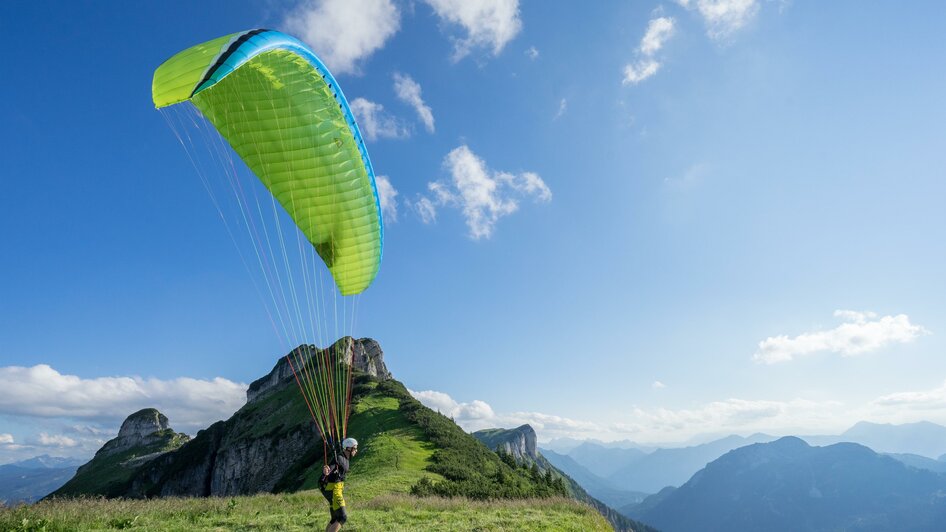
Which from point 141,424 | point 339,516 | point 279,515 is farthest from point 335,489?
point 141,424

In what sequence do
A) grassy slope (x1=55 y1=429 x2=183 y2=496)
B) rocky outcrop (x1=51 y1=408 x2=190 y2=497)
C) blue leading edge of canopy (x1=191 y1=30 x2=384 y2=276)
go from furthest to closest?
rocky outcrop (x1=51 y1=408 x2=190 y2=497)
grassy slope (x1=55 y1=429 x2=183 y2=496)
blue leading edge of canopy (x1=191 y1=30 x2=384 y2=276)

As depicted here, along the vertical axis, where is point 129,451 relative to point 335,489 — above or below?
above

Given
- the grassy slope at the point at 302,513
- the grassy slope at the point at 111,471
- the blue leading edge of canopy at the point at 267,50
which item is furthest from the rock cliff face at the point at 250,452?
the blue leading edge of canopy at the point at 267,50

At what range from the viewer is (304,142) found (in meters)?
12.1

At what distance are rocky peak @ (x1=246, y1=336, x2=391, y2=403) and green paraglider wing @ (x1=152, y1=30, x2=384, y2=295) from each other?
59.5 m

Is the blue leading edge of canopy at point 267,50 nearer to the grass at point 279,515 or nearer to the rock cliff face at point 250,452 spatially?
the grass at point 279,515

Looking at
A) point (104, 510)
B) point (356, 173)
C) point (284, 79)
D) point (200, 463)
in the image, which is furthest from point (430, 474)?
point (200, 463)

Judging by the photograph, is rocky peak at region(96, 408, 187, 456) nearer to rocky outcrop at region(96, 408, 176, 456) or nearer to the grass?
rocky outcrop at region(96, 408, 176, 456)

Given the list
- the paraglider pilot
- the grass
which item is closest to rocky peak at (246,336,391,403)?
the grass

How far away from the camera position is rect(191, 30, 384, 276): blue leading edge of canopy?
852cm

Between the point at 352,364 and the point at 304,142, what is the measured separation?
6605 centimetres

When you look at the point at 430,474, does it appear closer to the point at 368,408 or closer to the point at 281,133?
the point at 281,133

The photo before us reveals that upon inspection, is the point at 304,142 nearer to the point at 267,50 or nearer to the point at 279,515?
the point at 267,50

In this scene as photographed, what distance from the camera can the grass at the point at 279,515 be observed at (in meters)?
9.73
